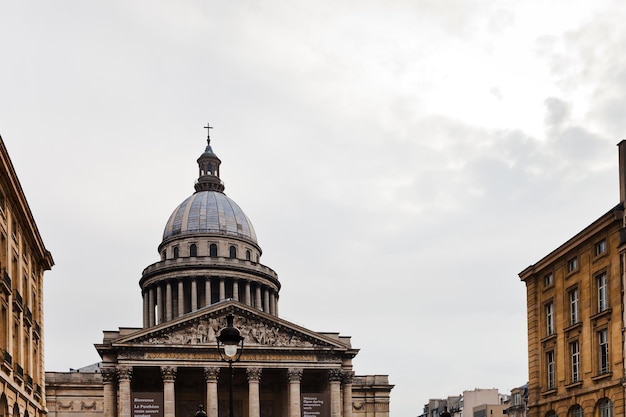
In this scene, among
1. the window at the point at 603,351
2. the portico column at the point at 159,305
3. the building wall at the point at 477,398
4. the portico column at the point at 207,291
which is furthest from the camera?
the building wall at the point at 477,398

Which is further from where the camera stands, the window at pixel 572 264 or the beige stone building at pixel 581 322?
the window at pixel 572 264

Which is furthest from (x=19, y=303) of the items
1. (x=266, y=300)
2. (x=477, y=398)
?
(x=477, y=398)

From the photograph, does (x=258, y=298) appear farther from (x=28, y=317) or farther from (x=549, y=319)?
(x=28, y=317)

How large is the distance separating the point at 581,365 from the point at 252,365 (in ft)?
185

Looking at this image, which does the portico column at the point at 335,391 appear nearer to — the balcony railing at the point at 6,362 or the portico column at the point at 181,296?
the portico column at the point at 181,296

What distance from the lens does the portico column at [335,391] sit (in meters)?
102

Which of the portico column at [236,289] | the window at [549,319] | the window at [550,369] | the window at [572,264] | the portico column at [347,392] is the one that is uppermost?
the portico column at [236,289]

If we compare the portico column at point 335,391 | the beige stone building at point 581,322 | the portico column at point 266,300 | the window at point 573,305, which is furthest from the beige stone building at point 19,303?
the portico column at point 266,300

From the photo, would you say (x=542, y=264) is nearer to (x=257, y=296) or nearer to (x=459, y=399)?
(x=257, y=296)

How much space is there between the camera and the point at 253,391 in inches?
3898

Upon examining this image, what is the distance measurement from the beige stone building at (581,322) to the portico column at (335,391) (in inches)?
1875

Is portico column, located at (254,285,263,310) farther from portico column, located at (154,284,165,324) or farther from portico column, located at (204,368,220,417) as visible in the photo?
portico column, located at (204,368,220,417)

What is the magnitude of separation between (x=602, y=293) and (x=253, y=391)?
58.1 meters

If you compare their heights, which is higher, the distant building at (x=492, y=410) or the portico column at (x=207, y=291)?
the portico column at (x=207, y=291)
